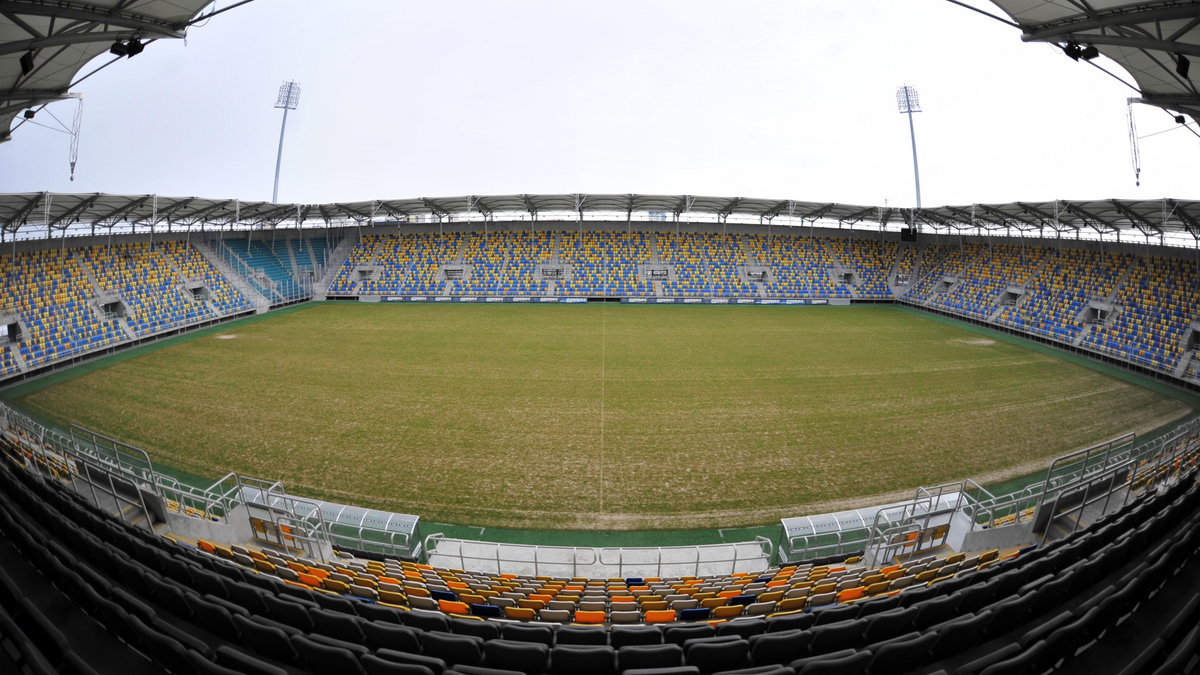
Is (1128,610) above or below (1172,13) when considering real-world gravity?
below

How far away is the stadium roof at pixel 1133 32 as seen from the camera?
724 cm

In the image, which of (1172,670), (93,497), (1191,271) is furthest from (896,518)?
(1191,271)

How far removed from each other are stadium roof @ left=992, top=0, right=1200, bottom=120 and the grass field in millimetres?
8641

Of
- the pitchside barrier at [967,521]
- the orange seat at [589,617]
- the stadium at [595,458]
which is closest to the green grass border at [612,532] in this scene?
the stadium at [595,458]

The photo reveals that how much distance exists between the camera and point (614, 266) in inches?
1661

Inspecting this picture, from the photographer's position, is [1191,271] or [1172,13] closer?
[1172,13]

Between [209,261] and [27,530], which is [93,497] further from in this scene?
[209,261]

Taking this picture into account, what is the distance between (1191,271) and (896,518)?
31.1 m

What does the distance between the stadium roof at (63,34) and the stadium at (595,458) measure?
90 mm

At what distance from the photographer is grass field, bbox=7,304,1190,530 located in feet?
35.0

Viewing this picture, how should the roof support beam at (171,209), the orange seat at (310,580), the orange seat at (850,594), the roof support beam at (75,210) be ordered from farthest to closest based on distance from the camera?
the roof support beam at (171,209) → the roof support beam at (75,210) → the orange seat at (310,580) → the orange seat at (850,594)

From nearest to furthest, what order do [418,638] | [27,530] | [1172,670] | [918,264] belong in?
1. [1172,670]
2. [418,638]
3. [27,530]
4. [918,264]

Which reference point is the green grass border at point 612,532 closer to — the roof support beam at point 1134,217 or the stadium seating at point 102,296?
the stadium seating at point 102,296

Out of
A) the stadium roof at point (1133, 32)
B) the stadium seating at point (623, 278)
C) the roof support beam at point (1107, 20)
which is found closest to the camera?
the roof support beam at point (1107, 20)
